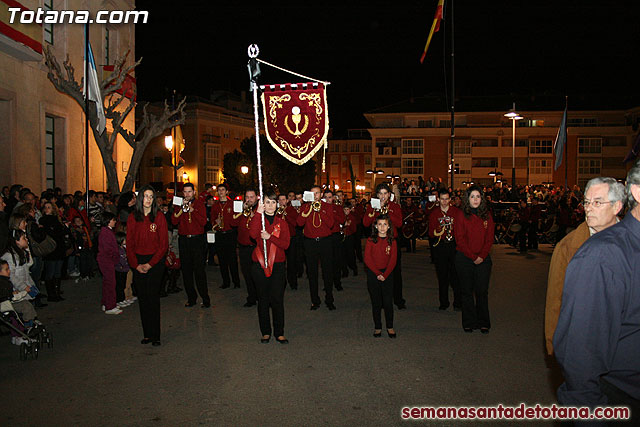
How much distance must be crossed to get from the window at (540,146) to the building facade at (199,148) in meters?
34.9

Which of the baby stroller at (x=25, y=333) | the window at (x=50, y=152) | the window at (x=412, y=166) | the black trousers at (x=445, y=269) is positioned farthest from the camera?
the window at (x=412, y=166)

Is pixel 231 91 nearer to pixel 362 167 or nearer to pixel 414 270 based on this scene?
pixel 362 167

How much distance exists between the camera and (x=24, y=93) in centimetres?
1659

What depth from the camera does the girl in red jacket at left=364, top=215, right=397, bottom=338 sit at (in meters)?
7.53

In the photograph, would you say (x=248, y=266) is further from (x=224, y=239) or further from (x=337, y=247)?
(x=337, y=247)

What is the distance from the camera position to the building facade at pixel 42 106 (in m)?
15.7

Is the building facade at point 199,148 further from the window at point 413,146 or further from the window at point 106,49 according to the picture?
the window at point 106,49

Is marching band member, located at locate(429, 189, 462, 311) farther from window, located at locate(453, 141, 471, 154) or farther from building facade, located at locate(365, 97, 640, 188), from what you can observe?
window, located at locate(453, 141, 471, 154)

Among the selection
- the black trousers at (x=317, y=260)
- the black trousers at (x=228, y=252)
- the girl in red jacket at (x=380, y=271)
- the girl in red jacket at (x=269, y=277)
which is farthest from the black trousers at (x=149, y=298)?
the black trousers at (x=228, y=252)

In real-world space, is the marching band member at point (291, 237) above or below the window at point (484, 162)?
below

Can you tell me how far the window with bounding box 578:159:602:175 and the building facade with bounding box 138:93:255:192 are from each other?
4047 centimetres

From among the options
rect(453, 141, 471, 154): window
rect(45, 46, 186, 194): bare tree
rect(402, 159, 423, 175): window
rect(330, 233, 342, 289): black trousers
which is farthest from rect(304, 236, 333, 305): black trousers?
rect(453, 141, 471, 154): window

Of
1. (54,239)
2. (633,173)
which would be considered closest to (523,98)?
(54,239)

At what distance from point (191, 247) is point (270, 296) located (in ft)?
9.80
